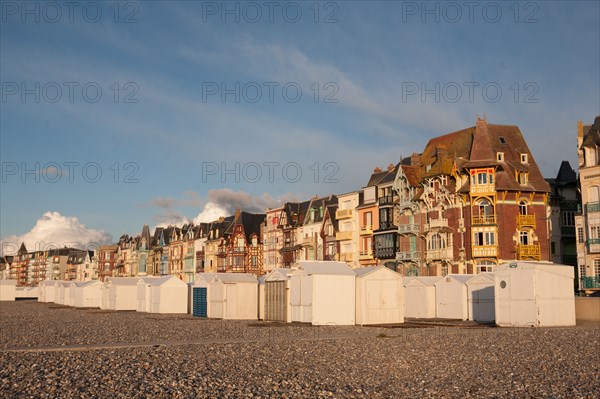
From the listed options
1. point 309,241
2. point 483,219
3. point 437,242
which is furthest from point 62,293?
point 483,219

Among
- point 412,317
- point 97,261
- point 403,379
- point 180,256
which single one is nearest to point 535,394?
point 403,379

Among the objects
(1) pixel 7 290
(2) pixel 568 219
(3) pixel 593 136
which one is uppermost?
(3) pixel 593 136

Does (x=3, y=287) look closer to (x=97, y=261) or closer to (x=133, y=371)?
(x=97, y=261)

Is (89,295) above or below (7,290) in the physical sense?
below

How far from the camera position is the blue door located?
5106cm

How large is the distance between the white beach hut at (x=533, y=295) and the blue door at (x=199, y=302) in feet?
76.6

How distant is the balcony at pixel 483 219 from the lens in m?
58.8

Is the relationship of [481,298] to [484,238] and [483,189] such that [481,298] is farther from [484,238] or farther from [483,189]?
[483,189]

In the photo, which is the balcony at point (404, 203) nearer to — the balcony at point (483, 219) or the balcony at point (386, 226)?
the balcony at point (386, 226)

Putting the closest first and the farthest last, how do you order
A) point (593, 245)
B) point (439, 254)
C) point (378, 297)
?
point (378, 297) < point (593, 245) < point (439, 254)

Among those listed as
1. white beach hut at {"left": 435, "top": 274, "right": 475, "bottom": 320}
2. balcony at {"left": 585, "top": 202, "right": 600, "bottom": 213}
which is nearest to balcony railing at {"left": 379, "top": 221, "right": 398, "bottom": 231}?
balcony at {"left": 585, "top": 202, "right": 600, "bottom": 213}

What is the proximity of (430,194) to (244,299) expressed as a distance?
25868 millimetres

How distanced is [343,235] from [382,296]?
37.2 meters

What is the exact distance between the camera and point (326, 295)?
39.0 m
